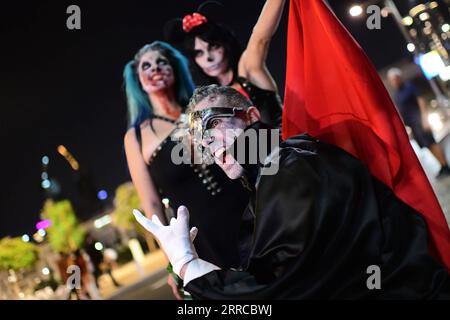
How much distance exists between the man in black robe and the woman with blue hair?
1.01 meters

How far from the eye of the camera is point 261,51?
2.69 m

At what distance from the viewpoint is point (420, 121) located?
19.6 ft

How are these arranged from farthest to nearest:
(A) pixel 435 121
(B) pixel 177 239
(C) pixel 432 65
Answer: (A) pixel 435 121 < (C) pixel 432 65 < (B) pixel 177 239

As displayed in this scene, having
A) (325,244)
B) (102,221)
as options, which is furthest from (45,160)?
(102,221)

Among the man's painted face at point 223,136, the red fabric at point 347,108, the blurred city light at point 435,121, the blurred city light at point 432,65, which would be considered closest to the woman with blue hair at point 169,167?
the red fabric at point 347,108

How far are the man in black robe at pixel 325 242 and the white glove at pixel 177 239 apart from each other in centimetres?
3

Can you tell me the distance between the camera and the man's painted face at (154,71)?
2768 mm

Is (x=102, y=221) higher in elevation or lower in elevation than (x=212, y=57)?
lower

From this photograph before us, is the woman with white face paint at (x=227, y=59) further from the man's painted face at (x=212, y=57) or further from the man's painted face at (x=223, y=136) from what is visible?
the man's painted face at (x=223, y=136)

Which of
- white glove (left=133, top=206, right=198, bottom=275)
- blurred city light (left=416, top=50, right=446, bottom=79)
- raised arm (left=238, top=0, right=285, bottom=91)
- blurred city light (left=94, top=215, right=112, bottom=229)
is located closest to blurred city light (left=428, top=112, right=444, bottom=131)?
blurred city light (left=416, top=50, right=446, bottom=79)

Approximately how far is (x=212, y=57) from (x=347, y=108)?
1.13 metres

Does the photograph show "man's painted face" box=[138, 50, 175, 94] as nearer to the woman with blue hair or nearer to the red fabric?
the woman with blue hair

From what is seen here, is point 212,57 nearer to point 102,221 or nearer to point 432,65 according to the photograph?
point 432,65

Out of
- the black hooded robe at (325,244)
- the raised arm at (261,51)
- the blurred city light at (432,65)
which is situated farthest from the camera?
the blurred city light at (432,65)
